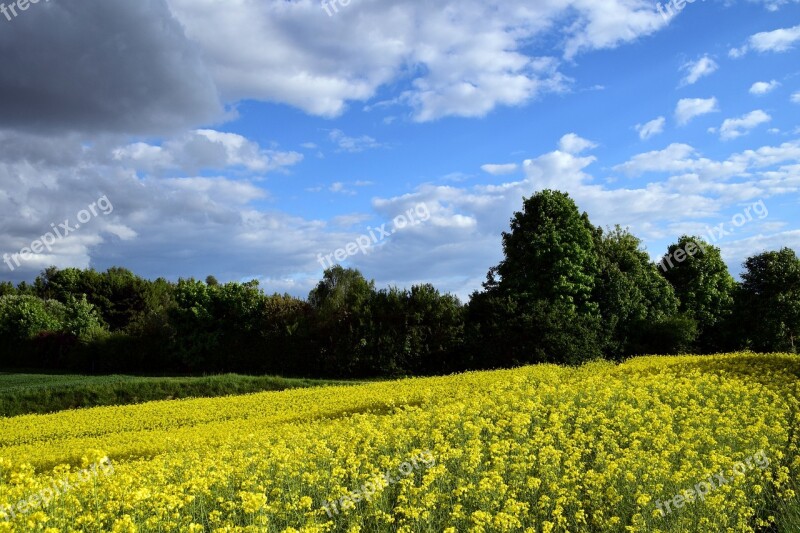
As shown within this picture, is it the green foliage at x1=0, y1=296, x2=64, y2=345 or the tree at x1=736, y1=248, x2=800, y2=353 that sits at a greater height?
the green foliage at x1=0, y1=296, x2=64, y2=345

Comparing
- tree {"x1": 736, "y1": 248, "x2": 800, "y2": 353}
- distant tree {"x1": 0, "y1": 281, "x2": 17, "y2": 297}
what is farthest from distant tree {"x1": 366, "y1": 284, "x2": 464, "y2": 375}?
distant tree {"x1": 0, "y1": 281, "x2": 17, "y2": 297}

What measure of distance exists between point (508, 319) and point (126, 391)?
666 inches

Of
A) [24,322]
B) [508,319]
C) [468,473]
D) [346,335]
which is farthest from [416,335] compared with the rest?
[24,322]

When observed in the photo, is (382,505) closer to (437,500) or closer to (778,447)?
(437,500)

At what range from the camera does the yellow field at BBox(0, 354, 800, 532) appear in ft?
20.6

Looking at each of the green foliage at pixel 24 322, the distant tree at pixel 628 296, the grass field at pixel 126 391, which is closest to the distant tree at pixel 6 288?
the green foliage at pixel 24 322

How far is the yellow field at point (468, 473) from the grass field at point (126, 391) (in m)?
12.7

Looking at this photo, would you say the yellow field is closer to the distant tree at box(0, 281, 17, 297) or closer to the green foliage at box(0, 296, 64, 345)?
the green foliage at box(0, 296, 64, 345)

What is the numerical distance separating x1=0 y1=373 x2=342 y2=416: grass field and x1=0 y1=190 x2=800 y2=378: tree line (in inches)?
214

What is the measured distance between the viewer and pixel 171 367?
38844 millimetres

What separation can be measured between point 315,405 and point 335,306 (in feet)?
55.3

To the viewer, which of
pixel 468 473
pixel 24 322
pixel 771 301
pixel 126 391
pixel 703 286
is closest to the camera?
pixel 468 473

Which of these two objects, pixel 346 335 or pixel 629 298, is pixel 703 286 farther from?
pixel 346 335

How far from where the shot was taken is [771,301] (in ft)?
121
